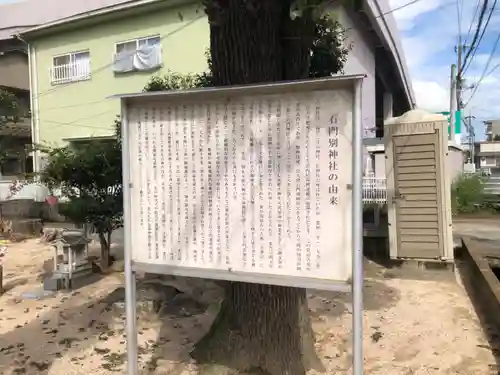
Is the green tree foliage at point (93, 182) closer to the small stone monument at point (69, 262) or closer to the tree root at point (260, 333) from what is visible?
the small stone monument at point (69, 262)

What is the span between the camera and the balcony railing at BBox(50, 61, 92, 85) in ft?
49.1

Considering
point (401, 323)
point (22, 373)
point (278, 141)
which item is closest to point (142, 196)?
point (278, 141)

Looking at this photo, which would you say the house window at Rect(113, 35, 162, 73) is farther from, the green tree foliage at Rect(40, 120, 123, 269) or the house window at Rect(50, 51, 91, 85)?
the green tree foliage at Rect(40, 120, 123, 269)

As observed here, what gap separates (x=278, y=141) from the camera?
2.67 meters

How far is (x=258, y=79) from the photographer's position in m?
3.37

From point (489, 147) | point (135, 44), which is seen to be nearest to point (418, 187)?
point (135, 44)

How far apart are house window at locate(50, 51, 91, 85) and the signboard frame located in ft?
42.8

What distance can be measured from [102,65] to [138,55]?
165 cm

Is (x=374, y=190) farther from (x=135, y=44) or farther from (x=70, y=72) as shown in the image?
(x=70, y=72)

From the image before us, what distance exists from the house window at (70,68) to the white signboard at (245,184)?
42.9 ft

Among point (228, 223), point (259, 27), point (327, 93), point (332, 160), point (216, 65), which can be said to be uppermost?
point (259, 27)

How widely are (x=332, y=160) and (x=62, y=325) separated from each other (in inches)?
154

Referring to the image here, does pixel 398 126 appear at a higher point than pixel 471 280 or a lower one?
higher

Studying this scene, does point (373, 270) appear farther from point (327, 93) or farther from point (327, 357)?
point (327, 93)
